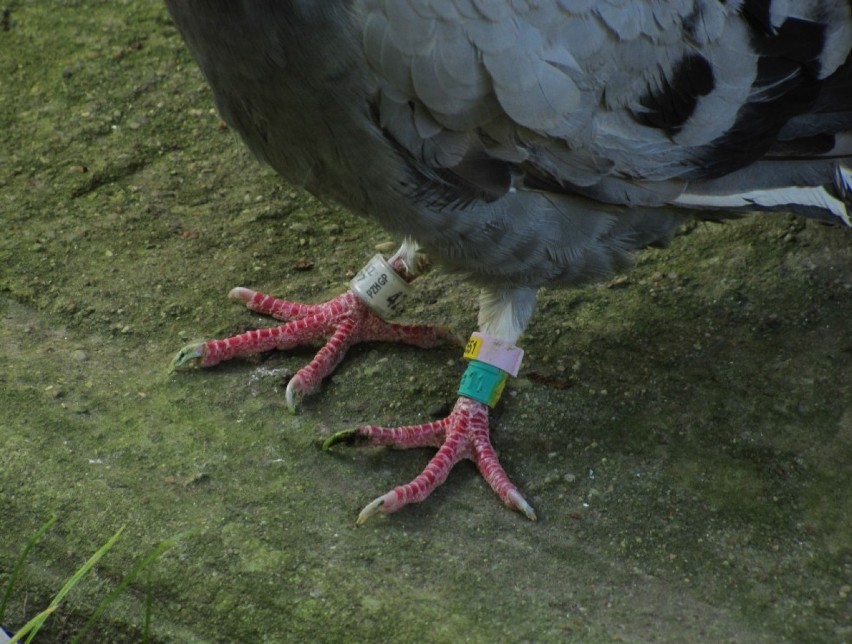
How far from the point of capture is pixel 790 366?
430 centimetres

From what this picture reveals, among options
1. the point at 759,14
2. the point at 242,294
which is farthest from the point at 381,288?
the point at 759,14

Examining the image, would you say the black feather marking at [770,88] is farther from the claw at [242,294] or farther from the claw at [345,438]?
the claw at [242,294]

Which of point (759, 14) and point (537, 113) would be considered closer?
point (537, 113)

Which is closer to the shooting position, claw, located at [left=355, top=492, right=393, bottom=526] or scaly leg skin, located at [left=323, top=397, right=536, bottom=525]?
claw, located at [left=355, top=492, right=393, bottom=526]

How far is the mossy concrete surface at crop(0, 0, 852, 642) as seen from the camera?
3408 mm

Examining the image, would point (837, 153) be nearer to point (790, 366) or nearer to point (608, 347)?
point (790, 366)

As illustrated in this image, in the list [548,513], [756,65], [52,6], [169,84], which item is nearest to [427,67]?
[756,65]

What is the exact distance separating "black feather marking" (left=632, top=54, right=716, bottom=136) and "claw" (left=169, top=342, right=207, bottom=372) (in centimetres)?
175

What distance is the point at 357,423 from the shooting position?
4.14 m

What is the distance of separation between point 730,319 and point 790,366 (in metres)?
0.34

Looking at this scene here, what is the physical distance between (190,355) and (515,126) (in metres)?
1.49

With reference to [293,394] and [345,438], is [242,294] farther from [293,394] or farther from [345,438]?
[345,438]

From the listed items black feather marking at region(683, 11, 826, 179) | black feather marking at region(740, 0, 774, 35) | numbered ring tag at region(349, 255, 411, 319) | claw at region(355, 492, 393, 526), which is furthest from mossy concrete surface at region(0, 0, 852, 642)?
black feather marking at region(740, 0, 774, 35)

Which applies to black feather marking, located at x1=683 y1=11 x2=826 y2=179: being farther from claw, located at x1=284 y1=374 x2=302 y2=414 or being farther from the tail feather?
claw, located at x1=284 y1=374 x2=302 y2=414
